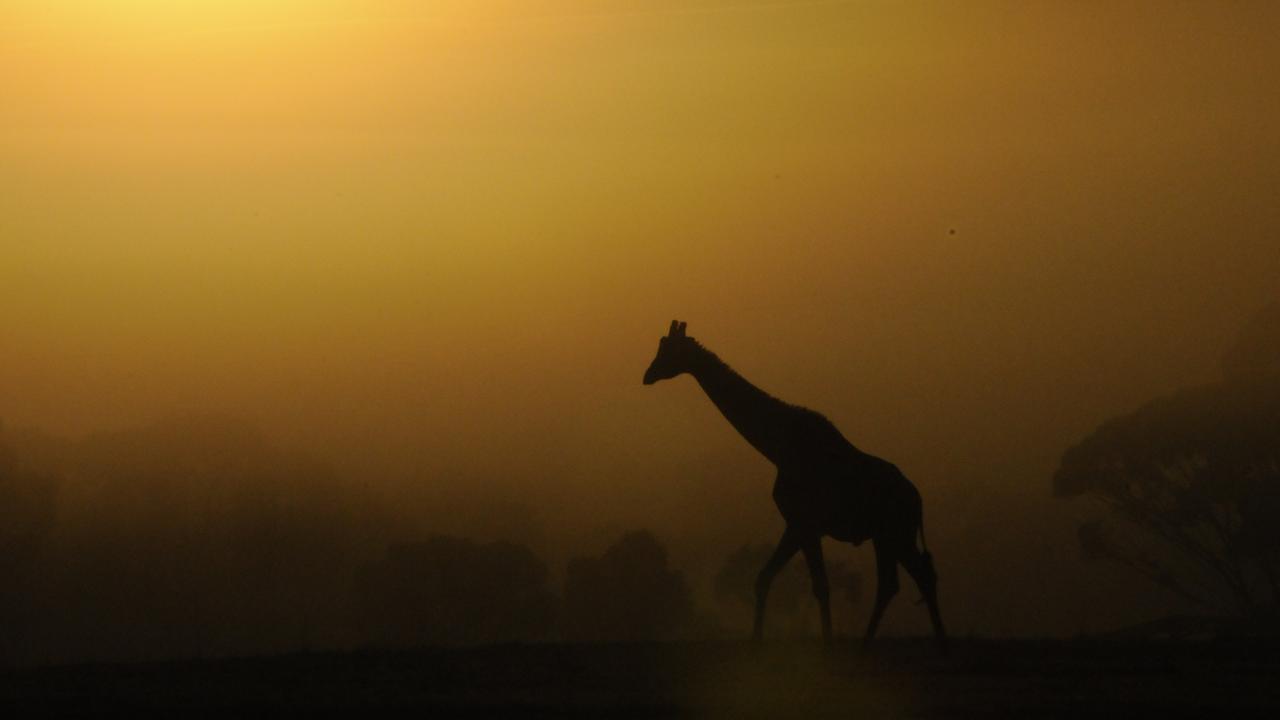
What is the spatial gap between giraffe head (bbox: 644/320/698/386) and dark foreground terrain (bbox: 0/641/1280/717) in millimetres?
3398

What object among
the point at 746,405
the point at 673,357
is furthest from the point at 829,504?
the point at 673,357

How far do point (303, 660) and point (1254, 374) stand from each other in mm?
24289

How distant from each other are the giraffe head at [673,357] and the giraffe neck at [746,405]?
0.46ft

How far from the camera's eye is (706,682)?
50.3 ft

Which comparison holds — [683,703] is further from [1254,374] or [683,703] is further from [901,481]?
[1254,374]

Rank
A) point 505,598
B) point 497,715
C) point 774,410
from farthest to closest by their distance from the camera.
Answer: point 505,598
point 774,410
point 497,715

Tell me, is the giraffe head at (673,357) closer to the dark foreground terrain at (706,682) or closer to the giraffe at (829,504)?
the giraffe at (829,504)

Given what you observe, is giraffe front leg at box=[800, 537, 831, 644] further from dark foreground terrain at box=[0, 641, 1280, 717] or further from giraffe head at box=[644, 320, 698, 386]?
giraffe head at box=[644, 320, 698, 386]

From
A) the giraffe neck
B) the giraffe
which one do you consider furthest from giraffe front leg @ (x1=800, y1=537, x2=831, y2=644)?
the giraffe neck

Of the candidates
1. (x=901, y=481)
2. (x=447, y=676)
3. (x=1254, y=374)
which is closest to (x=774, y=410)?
(x=901, y=481)

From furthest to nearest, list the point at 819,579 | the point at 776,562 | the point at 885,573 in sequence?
the point at 885,573 < the point at 819,579 < the point at 776,562

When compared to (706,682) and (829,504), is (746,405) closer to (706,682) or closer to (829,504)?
(829,504)

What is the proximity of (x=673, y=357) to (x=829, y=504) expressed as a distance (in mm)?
2974

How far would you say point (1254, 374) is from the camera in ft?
116
